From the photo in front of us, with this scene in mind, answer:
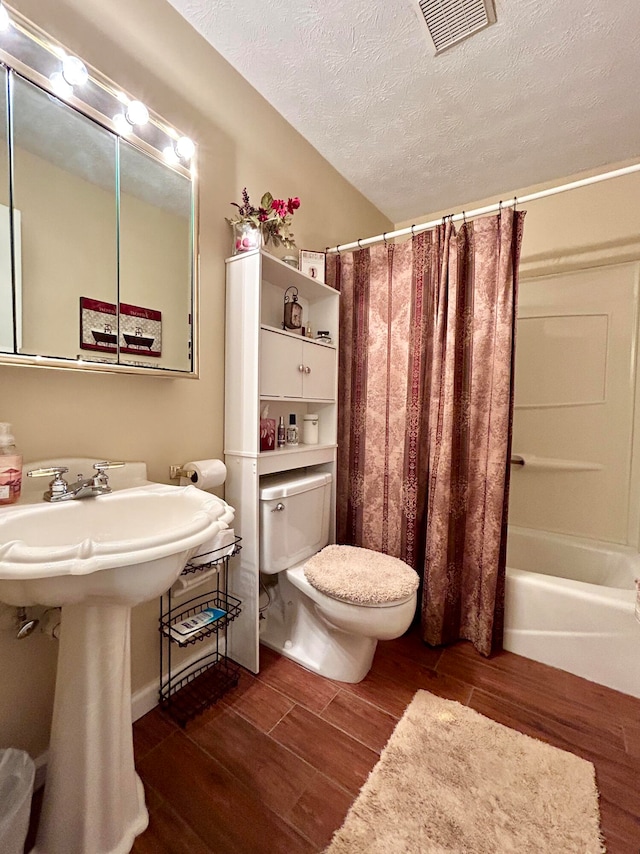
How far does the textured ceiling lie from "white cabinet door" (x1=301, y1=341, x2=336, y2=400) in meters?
1.06

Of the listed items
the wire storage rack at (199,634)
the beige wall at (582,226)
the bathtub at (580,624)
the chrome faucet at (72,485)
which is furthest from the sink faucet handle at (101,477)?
the beige wall at (582,226)

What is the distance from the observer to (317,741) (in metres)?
1.17

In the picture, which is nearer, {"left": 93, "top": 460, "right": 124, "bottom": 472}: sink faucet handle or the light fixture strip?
the light fixture strip

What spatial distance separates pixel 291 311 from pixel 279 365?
0.34 metres

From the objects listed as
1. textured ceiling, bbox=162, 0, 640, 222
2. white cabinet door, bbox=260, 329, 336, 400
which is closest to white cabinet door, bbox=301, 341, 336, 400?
white cabinet door, bbox=260, 329, 336, 400

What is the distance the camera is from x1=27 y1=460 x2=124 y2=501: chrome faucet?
3.03 feet

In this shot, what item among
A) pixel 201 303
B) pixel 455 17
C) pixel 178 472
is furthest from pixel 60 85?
pixel 455 17

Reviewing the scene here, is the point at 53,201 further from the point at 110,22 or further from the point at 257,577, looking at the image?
the point at 257,577

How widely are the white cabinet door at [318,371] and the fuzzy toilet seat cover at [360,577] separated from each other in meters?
0.74

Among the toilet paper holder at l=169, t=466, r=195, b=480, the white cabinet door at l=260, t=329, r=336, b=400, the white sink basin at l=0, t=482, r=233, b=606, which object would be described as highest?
the white cabinet door at l=260, t=329, r=336, b=400

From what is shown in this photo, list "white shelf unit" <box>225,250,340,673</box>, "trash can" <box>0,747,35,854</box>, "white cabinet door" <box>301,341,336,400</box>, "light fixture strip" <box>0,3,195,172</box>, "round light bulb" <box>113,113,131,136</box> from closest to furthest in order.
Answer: "trash can" <box>0,747,35,854</box> → "light fixture strip" <box>0,3,195,172</box> → "round light bulb" <box>113,113,131,136</box> → "white shelf unit" <box>225,250,340,673</box> → "white cabinet door" <box>301,341,336,400</box>

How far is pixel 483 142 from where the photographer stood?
1.79m

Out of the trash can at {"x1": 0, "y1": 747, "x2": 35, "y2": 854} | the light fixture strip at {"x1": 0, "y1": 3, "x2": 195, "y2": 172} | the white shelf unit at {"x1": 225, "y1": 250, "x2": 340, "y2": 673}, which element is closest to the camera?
the trash can at {"x1": 0, "y1": 747, "x2": 35, "y2": 854}

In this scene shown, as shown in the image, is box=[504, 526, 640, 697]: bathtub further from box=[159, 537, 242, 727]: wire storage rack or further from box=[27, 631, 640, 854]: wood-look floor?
box=[159, 537, 242, 727]: wire storage rack
